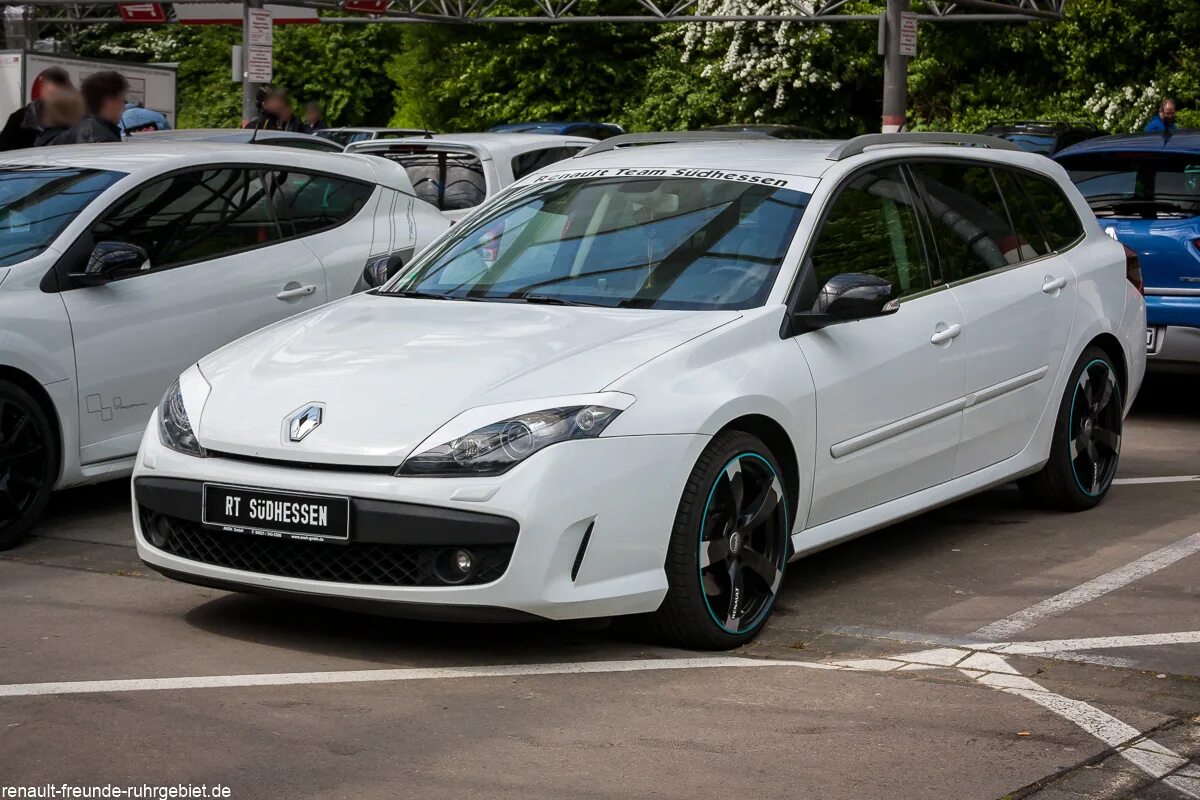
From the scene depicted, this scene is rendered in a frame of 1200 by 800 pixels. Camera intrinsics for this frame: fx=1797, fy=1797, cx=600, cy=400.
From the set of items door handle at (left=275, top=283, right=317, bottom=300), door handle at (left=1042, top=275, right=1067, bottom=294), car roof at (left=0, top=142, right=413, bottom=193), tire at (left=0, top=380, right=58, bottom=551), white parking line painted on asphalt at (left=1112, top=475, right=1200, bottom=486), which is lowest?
white parking line painted on asphalt at (left=1112, top=475, right=1200, bottom=486)

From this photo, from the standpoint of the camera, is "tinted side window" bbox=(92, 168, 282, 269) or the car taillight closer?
"tinted side window" bbox=(92, 168, 282, 269)

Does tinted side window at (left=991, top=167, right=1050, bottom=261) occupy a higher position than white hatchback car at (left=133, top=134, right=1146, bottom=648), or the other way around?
tinted side window at (left=991, top=167, right=1050, bottom=261)

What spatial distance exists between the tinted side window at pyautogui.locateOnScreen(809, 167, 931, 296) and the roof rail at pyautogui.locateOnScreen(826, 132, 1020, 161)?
0.11 m

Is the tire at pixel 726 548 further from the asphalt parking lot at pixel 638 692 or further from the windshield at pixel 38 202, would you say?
the windshield at pixel 38 202

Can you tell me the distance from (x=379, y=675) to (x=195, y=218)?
361 centimetres

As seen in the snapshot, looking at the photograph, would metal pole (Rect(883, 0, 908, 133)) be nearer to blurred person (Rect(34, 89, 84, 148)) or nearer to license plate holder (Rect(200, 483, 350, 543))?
blurred person (Rect(34, 89, 84, 148))

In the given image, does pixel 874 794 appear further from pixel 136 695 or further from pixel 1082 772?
pixel 136 695

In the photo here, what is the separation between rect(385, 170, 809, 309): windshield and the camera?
616 centimetres

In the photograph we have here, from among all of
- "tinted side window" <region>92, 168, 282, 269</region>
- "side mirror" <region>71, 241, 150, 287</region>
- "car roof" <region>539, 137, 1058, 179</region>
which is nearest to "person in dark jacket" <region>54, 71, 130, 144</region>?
"tinted side window" <region>92, 168, 282, 269</region>

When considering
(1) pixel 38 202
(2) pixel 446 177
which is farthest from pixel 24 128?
(1) pixel 38 202

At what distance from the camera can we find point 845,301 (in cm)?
599

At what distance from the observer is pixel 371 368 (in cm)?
559

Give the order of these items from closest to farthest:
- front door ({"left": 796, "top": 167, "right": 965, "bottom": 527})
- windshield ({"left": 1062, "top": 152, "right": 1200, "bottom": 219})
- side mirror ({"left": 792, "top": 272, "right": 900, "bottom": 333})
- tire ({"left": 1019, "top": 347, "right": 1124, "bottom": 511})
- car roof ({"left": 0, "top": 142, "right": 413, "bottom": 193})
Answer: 1. side mirror ({"left": 792, "top": 272, "right": 900, "bottom": 333})
2. front door ({"left": 796, "top": 167, "right": 965, "bottom": 527})
3. tire ({"left": 1019, "top": 347, "right": 1124, "bottom": 511})
4. car roof ({"left": 0, "top": 142, "right": 413, "bottom": 193})
5. windshield ({"left": 1062, "top": 152, "right": 1200, "bottom": 219})

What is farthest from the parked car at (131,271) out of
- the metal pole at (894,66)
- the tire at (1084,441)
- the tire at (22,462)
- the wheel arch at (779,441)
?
the metal pole at (894,66)
